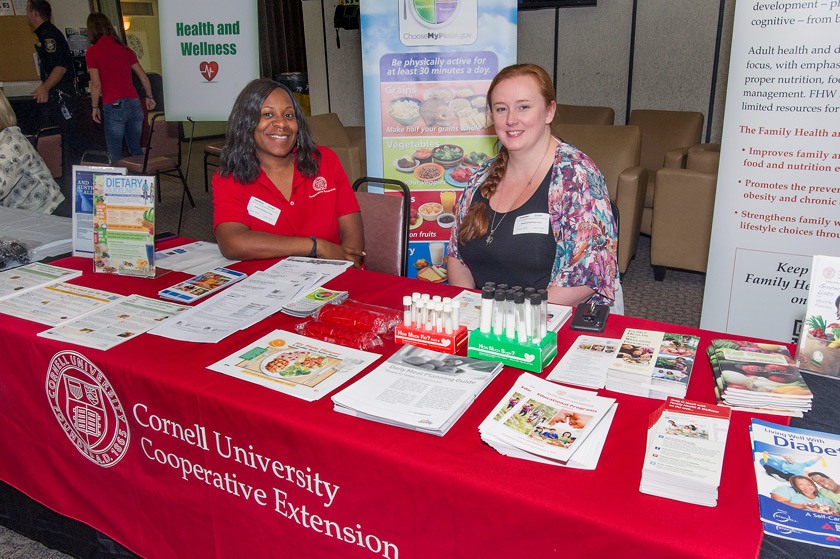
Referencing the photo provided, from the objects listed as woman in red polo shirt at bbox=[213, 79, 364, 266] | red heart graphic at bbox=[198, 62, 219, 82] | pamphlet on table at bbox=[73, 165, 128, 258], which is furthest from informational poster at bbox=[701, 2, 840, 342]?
red heart graphic at bbox=[198, 62, 219, 82]

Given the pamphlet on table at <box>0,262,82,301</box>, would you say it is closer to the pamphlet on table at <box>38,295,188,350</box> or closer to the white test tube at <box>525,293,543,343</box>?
the pamphlet on table at <box>38,295,188,350</box>

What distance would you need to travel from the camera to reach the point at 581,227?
211 cm

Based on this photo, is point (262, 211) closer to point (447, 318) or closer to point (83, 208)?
point (83, 208)

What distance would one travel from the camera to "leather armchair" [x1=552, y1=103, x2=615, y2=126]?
5969 millimetres

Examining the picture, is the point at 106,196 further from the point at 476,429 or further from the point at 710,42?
the point at 710,42

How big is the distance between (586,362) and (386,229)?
1.40 m

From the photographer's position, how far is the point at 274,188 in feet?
8.38

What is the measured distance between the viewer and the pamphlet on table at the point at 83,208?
7.41 feet

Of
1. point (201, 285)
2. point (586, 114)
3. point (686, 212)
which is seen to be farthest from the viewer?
point (586, 114)

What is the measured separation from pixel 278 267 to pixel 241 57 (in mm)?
2546

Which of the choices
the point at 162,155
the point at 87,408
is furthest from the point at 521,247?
the point at 162,155

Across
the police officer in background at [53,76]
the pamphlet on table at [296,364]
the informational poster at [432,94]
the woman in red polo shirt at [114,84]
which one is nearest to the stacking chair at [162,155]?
the woman in red polo shirt at [114,84]

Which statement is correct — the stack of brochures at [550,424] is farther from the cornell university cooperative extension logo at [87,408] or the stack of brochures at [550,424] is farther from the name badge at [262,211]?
the name badge at [262,211]

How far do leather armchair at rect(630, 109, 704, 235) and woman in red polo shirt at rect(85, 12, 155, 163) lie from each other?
469cm
